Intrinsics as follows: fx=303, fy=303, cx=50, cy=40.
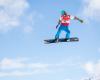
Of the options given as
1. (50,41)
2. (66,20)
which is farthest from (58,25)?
(50,41)

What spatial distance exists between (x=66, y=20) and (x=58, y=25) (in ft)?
3.67

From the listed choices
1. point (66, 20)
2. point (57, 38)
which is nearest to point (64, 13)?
point (66, 20)

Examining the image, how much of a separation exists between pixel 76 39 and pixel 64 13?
4621 millimetres

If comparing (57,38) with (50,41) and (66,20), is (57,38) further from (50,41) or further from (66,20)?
(66,20)

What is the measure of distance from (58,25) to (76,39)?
4.33 m

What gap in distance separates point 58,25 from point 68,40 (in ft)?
13.0

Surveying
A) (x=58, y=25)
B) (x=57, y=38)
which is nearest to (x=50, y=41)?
(x=57, y=38)

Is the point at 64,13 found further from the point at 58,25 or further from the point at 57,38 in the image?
the point at 57,38

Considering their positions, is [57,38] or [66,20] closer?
[66,20]

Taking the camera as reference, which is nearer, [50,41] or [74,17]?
[74,17]

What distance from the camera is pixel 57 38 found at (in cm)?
3606

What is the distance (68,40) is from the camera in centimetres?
3666

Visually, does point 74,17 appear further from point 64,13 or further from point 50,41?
point 50,41

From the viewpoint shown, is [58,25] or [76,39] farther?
[76,39]
